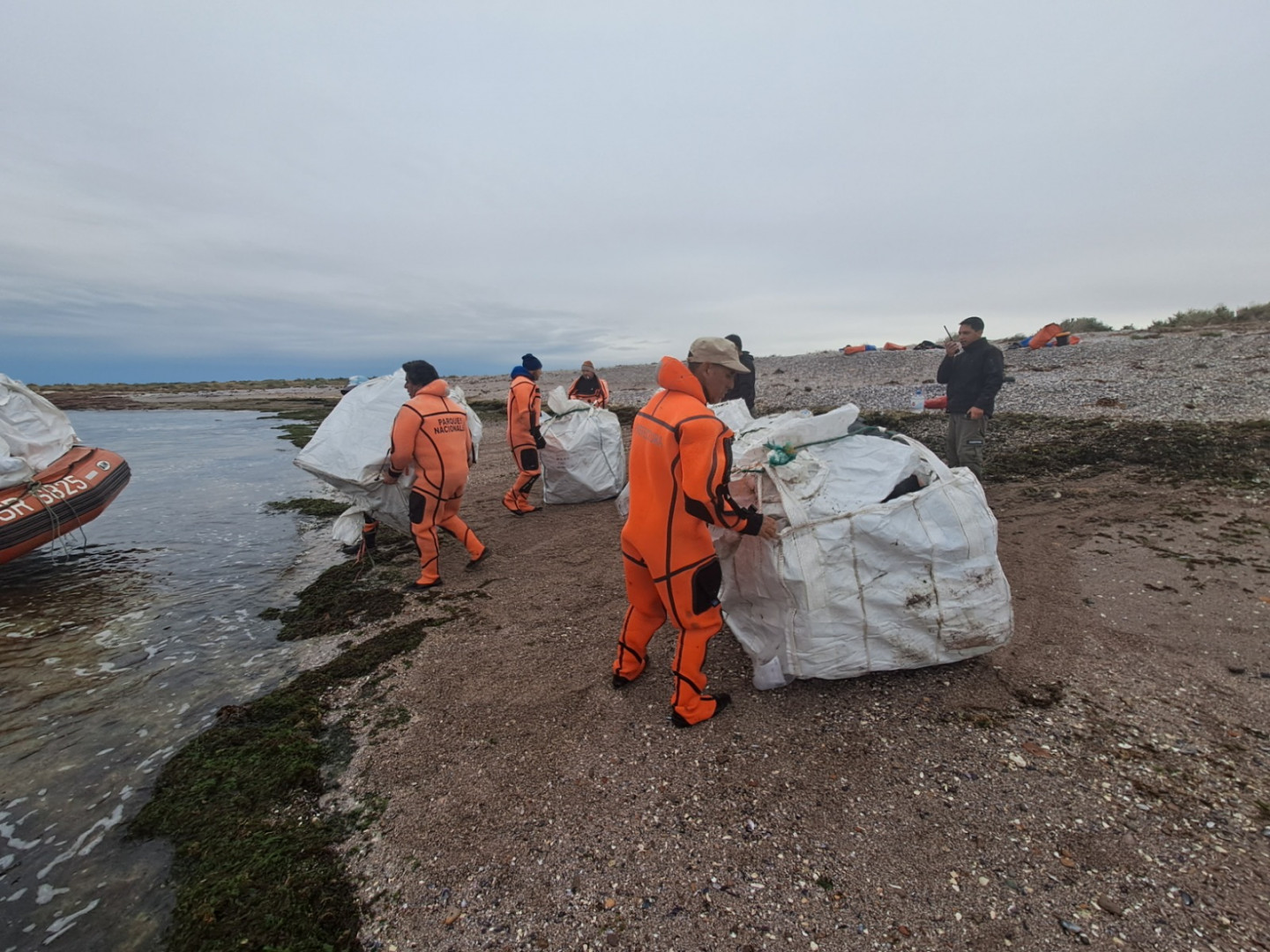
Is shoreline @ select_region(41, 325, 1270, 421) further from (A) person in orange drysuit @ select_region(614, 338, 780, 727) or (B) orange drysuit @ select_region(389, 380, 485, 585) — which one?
(A) person in orange drysuit @ select_region(614, 338, 780, 727)

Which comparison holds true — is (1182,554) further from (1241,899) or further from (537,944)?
(537,944)

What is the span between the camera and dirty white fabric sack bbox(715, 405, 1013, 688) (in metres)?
2.80

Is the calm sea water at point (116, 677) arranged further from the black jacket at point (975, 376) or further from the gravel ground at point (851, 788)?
the black jacket at point (975, 376)

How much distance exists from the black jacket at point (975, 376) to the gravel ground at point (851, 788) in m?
2.12

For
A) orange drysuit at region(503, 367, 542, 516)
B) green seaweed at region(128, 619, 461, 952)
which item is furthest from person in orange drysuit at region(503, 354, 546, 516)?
green seaweed at region(128, 619, 461, 952)

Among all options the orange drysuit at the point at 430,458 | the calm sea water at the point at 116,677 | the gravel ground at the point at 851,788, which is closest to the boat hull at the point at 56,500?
the calm sea water at the point at 116,677

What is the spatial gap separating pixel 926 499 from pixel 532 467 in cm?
540

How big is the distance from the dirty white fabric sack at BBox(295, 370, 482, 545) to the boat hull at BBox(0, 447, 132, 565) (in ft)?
11.3

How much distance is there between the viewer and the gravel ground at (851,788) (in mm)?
1938

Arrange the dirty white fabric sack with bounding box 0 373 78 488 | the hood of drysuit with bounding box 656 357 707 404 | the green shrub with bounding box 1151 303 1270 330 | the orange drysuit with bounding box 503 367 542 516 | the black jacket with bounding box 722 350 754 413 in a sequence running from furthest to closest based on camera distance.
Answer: the green shrub with bounding box 1151 303 1270 330
the black jacket with bounding box 722 350 754 413
the orange drysuit with bounding box 503 367 542 516
the dirty white fabric sack with bounding box 0 373 78 488
the hood of drysuit with bounding box 656 357 707 404

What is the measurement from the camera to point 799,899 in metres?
2.01

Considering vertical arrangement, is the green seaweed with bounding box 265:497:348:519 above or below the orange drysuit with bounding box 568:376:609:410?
below

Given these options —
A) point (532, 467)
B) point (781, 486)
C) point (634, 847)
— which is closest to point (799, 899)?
point (634, 847)

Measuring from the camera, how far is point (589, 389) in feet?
28.8
